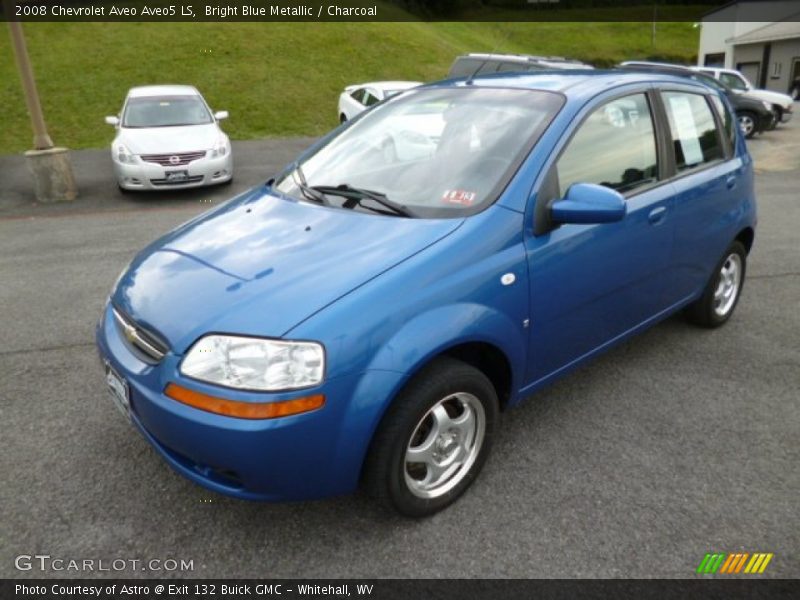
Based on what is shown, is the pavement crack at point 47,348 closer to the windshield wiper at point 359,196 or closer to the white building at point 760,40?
the windshield wiper at point 359,196

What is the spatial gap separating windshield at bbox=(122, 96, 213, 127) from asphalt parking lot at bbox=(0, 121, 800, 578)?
621 centimetres

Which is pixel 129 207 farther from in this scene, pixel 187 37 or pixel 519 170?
pixel 187 37

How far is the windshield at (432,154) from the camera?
2664 millimetres

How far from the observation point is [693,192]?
3455mm

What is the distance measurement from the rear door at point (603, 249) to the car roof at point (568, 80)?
0.10m

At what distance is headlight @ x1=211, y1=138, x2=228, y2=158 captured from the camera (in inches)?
358

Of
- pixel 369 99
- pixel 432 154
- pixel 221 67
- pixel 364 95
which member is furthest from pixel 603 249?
pixel 221 67

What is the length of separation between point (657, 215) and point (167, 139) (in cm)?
772

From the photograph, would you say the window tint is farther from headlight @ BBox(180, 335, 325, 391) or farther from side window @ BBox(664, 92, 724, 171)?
headlight @ BBox(180, 335, 325, 391)

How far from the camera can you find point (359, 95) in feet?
44.3

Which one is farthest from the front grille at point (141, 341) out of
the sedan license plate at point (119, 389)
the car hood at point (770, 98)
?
the car hood at point (770, 98)

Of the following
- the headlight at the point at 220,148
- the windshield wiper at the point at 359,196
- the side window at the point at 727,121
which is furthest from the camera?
the headlight at the point at 220,148

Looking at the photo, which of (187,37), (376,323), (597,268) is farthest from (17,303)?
(187,37)
